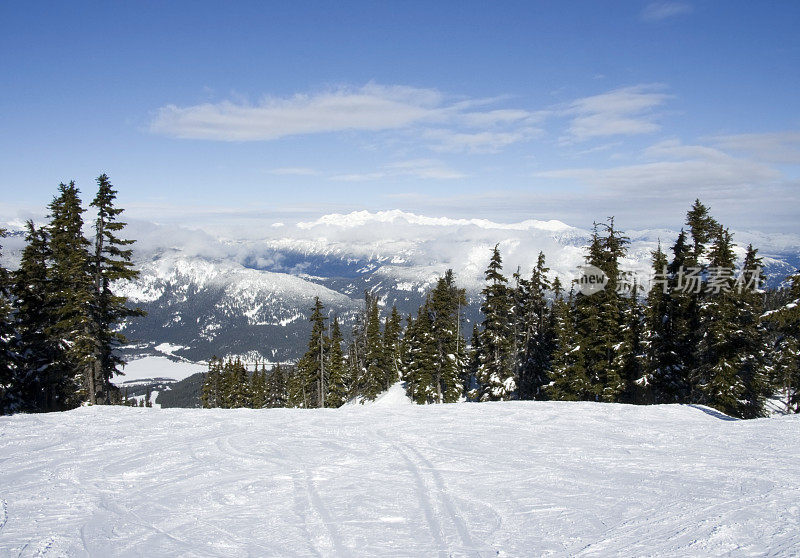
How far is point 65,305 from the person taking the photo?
2731cm

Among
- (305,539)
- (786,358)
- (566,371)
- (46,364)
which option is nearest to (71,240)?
(46,364)

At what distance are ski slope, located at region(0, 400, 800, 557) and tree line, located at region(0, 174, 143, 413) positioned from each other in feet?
41.2

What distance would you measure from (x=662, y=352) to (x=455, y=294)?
986 inches

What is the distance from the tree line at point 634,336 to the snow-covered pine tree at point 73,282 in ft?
79.6

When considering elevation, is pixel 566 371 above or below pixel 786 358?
below

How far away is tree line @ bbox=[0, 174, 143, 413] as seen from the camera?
2711 centimetres

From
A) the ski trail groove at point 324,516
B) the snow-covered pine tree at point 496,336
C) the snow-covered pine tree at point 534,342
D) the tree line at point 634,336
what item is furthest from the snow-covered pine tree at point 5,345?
the snow-covered pine tree at point 534,342

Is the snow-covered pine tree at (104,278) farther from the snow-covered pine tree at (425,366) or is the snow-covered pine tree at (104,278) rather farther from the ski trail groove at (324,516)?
the snow-covered pine tree at (425,366)

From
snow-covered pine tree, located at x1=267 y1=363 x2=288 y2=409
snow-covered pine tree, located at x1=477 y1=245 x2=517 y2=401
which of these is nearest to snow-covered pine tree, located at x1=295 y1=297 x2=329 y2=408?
snow-covered pine tree, located at x1=477 y1=245 x2=517 y2=401

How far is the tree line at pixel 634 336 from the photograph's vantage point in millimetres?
30344

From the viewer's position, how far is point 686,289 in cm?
3400

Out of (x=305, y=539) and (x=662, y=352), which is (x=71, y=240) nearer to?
(x=305, y=539)

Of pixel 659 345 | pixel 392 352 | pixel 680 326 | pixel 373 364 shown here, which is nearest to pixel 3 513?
pixel 659 345

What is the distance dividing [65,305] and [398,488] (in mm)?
26407
